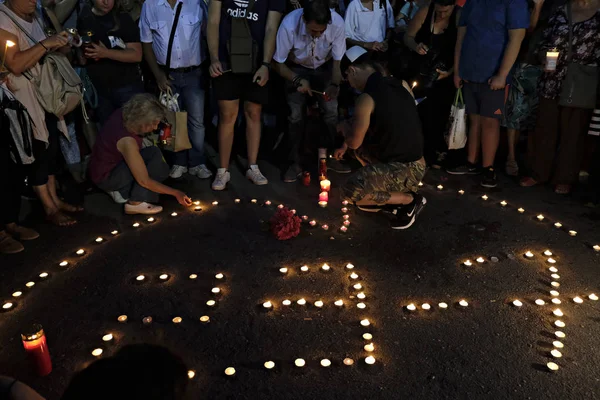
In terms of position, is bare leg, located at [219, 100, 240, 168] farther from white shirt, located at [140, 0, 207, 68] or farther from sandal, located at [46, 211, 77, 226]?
sandal, located at [46, 211, 77, 226]

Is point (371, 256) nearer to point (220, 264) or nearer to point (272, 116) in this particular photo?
point (220, 264)

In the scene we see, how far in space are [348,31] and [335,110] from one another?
0.90 meters

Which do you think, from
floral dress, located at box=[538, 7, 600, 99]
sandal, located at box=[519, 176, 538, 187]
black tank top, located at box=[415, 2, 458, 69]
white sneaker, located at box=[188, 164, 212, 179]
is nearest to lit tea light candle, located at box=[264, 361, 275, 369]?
white sneaker, located at box=[188, 164, 212, 179]

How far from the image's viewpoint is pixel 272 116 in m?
6.59

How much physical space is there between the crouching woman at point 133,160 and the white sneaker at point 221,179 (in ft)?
1.83

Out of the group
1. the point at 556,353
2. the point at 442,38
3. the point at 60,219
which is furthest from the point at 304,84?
the point at 556,353

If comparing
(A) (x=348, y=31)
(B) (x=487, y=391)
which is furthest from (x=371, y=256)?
(A) (x=348, y=31)

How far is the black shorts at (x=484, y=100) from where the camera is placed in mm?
5074

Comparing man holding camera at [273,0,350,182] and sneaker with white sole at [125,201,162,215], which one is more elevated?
man holding camera at [273,0,350,182]

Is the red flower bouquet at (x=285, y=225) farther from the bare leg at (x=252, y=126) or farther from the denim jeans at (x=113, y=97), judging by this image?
the denim jeans at (x=113, y=97)

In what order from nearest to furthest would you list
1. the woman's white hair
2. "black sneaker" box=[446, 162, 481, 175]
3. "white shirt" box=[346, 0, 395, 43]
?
1. the woman's white hair
2. "white shirt" box=[346, 0, 395, 43]
3. "black sneaker" box=[446, 162, 481, 175]

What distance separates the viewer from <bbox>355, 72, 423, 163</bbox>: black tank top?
403cm

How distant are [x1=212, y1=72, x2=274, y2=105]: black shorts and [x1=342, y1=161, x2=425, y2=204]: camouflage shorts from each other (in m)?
1.37

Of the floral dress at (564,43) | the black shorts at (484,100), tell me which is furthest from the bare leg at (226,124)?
the floral dress at (564,43)
